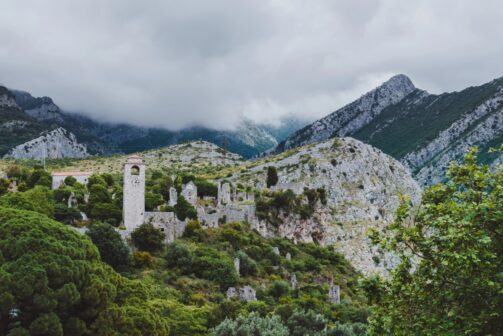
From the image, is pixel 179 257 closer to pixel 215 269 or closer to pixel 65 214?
pixel 215 269

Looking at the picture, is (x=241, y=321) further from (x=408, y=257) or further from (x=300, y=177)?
(x=300, y=177)

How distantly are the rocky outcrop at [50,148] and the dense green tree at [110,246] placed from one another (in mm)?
114880

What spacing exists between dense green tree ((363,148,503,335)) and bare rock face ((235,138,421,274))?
165 feet

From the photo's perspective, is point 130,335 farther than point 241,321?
No

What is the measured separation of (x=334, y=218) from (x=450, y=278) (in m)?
71.6

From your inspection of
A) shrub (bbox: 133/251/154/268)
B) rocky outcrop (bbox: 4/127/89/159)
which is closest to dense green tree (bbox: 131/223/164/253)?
shrub (bbox: 133/251/154/268)

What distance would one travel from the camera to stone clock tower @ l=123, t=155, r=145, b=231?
4397 centimetres

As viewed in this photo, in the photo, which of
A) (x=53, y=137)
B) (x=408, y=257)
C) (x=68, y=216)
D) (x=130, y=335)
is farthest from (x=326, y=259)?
(x=53, y=137)

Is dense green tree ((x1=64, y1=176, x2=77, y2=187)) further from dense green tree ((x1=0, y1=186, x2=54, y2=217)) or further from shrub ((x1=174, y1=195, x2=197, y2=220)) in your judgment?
shrub ((x1=174, y1=195, x2=197, y2=220))

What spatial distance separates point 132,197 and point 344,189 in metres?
56.4

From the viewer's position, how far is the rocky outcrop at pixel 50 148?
154750mm

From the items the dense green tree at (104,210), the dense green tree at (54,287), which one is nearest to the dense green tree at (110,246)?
the dense green tree at (104,210)

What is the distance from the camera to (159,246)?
42.5m

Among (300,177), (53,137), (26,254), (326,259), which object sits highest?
(53,137)
